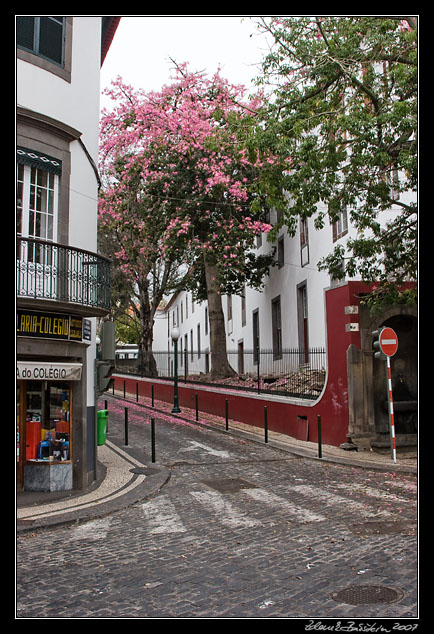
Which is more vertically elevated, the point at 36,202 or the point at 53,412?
the point at 36,202

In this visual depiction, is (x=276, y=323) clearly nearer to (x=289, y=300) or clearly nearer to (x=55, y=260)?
(x=289, y=300)

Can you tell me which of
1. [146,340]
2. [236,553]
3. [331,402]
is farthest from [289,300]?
[236,553]

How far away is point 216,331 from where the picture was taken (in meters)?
26.2

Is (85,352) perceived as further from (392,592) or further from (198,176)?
(198,176)

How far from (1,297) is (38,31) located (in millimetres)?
7416

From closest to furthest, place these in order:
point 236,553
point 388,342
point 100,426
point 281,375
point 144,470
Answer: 1. point 236,553
2. point 100,426
3. point 144,470
4. point 388,342
5. point 281,375

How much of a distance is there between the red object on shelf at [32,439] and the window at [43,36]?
6610 mm

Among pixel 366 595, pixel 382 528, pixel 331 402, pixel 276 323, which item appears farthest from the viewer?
pixel 276 323

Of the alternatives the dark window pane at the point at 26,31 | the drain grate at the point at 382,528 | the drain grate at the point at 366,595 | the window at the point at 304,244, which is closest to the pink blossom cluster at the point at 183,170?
the window at the point at 304,244

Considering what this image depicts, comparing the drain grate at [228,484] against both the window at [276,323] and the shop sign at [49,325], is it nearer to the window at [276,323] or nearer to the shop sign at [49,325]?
the shop sign at [49,325]

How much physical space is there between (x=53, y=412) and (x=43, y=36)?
22.4ft

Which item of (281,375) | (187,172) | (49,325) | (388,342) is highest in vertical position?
(187,172)

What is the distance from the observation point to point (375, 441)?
1449cm

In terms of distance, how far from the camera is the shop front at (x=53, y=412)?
1038cm
